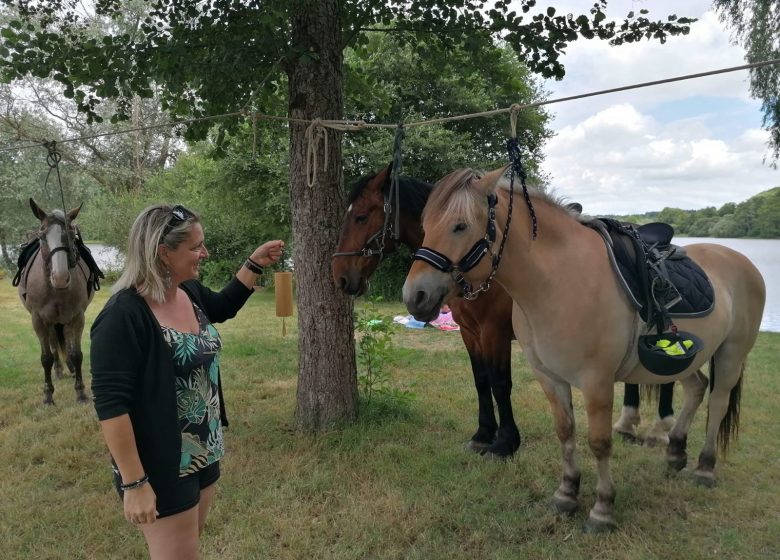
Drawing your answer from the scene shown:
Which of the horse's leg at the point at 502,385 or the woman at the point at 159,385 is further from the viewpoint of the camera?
the horse's leg at the point at 502,385

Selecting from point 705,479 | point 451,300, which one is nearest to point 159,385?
point 451,300

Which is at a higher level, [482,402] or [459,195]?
[459,195]

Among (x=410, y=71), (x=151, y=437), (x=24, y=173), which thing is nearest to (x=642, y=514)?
(x=151, y=437)

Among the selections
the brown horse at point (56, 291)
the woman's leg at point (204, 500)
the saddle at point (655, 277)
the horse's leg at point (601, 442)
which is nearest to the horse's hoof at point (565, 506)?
the horse's leg at point (601, 442)

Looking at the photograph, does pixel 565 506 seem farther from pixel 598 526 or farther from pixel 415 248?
pixel 415 248

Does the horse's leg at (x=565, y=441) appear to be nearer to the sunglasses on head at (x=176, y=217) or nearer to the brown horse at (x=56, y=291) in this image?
the sunglasses on head at (x=176, y=217)

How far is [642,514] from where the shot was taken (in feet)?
9.25

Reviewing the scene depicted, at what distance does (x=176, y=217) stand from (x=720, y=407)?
11.4 feet

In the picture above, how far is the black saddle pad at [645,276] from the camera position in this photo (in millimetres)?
2633

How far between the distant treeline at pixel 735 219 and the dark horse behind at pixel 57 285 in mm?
7587

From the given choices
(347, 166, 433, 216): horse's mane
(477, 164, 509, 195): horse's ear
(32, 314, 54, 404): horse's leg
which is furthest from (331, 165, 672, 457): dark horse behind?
(32, 314, 54, 404): horse's leg

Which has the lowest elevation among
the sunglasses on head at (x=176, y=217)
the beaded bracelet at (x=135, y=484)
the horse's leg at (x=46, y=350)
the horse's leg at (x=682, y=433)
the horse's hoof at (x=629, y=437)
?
the horse's hoof at (x=629, y=437)

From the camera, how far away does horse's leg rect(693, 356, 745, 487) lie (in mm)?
3242

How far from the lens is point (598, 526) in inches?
105
